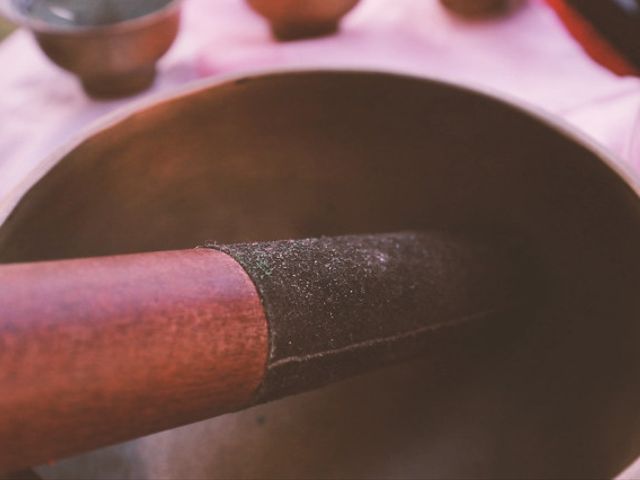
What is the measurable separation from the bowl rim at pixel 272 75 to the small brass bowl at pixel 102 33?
0.30 m

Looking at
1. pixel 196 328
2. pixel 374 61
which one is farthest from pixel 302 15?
pixel 196 328

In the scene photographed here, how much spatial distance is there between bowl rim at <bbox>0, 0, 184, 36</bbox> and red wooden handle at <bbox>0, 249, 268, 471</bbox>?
468 mm

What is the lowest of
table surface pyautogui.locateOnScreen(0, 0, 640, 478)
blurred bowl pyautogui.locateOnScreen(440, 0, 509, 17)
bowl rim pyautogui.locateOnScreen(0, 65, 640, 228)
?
table surface pyautogui.locateOnScreen(0, 0, 640, 478)

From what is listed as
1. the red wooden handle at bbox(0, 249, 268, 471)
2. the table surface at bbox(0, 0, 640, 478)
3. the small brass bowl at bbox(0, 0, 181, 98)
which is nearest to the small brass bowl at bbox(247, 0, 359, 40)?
the table surface at bbox(0, 0, 640, 478)

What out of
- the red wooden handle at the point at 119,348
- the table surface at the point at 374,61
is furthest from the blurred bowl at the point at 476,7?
the red wooden handle at the point at 119,348

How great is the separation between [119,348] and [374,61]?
70cm

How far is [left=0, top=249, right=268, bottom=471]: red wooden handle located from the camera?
12.4 inches

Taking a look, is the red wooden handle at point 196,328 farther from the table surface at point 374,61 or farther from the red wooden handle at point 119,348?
the table surface at point 374,61

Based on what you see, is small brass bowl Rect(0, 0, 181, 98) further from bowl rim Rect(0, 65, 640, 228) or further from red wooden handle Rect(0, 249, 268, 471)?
red wooden handle Rect(0, 249, 268, 471)

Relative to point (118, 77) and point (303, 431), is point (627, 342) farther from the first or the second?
point (118, 77)

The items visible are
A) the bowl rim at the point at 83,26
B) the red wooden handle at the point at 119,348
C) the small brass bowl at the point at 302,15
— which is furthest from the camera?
the small brass bowl at the point at 302,15

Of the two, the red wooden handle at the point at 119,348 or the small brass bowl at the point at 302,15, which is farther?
the small brass bowl at the point at 302,15

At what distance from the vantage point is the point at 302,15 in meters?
0.95

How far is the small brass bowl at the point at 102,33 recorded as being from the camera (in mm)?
794
